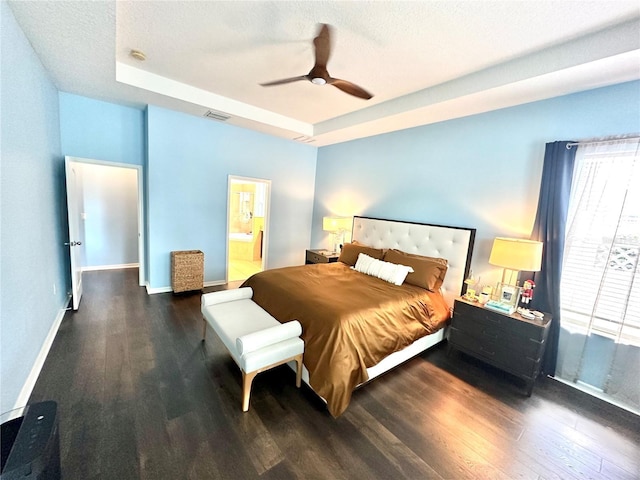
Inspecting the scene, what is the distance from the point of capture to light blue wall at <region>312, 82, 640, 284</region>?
7.83ft

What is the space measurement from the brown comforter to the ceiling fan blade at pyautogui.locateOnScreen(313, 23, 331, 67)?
80.4 inches

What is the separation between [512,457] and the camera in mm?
1749

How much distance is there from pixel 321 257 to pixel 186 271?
2.20 metres

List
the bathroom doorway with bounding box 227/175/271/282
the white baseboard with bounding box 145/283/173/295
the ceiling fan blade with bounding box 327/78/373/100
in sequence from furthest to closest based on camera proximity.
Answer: the bathroom doorway with bounding box 227/175/271/282 → the white baseboard with bounding box 145/283/173/295 → the ceiling fan blade with bounding box 327/78/373/100

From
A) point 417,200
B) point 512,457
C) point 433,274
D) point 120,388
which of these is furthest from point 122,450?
point 417,200

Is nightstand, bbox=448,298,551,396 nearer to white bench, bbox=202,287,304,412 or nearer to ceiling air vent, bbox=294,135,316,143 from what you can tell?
white bench, bbox=202,287,304,412

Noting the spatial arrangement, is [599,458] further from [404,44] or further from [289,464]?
[404,44]

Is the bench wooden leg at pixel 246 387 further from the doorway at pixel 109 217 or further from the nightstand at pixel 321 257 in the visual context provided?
the doorway at pixel 109 217

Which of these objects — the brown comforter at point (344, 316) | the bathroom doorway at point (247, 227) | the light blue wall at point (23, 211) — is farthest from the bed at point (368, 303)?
the bathroom doorway at point (247, 227)

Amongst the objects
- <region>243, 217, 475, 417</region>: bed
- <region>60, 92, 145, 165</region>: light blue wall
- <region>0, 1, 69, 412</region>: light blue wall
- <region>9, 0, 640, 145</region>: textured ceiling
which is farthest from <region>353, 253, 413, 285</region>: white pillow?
<region>60, 92, 145, 165</region>: light blue wall

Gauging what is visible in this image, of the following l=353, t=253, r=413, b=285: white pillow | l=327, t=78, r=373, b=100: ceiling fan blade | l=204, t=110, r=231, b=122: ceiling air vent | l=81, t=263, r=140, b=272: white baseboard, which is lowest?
l=81, t=263, r=140, b=272: white baseboard

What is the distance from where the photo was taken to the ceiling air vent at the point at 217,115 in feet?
12.6

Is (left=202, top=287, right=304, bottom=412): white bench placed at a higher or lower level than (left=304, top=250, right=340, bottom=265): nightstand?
lower

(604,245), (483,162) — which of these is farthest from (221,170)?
(604,245)
